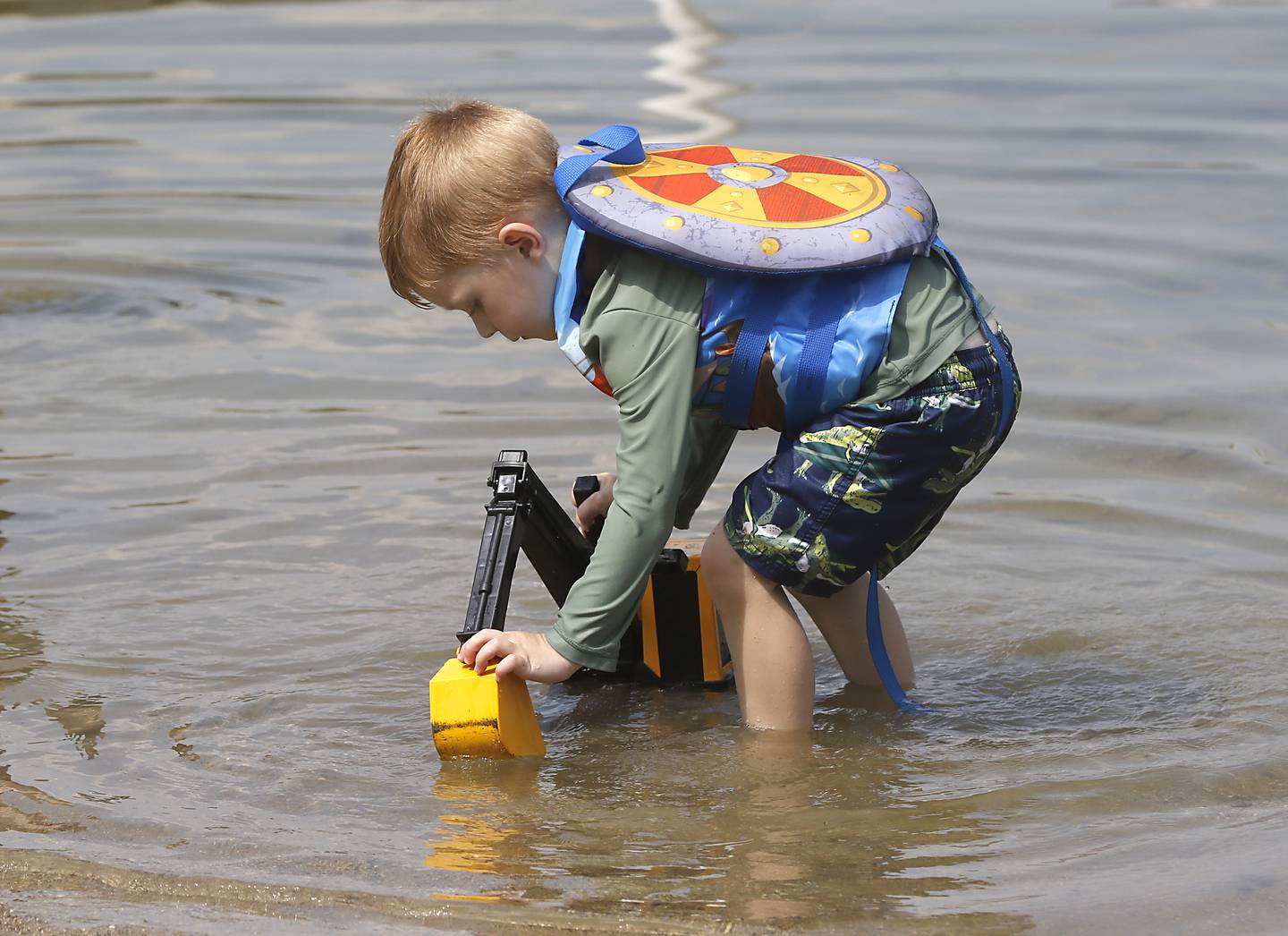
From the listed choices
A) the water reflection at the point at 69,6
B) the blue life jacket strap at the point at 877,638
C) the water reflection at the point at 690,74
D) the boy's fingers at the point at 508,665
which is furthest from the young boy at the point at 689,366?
the water reflection at the point at 69,6

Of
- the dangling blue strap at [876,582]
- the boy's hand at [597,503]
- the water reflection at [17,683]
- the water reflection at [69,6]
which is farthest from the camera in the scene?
the water reflection at [69,6]

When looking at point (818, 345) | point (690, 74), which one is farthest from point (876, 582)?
point (690, 74)

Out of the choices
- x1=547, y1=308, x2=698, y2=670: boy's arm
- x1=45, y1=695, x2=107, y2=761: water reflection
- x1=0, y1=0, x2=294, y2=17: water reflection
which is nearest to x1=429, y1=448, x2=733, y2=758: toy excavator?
x1=547, y1=308, x2=698, y2=670: boy's arm

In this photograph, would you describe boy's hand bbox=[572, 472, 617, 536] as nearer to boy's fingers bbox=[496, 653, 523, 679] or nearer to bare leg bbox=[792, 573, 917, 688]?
bare leg bbox=[792, 573, 917, 688]

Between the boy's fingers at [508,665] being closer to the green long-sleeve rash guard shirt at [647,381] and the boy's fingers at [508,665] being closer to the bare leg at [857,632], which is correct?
the green long-sleeve rash guard shirt at [647,381]

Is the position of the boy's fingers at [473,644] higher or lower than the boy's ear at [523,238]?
lower

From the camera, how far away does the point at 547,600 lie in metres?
4.44

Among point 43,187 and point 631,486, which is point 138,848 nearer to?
point 631,486

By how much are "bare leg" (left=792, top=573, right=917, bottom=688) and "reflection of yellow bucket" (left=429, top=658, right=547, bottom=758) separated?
2.44 feet

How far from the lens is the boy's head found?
125 inches

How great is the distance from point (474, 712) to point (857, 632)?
954 millimetres

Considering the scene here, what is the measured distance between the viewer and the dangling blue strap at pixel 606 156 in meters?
3.18

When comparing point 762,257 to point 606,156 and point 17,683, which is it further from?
point 17,683

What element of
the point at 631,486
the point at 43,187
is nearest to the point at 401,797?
the point at 631,486
